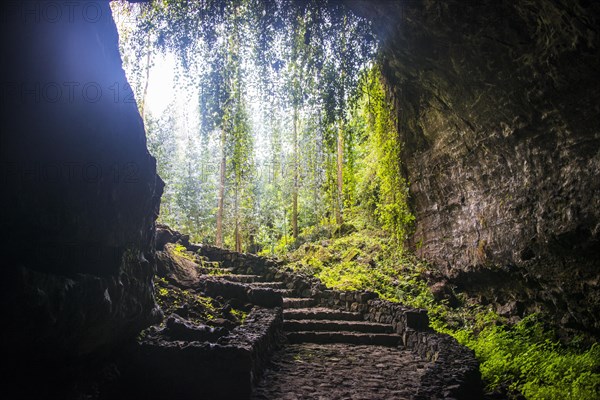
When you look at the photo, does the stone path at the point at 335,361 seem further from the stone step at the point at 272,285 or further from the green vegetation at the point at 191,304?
the green vegetation at the point at 191,304

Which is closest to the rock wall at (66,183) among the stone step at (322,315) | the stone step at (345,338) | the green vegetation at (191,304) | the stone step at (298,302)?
the green vegetation at (191,304)

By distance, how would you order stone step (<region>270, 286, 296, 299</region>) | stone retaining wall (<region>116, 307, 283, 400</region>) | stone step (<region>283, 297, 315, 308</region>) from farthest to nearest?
stone step (<region>270, 286, 296, 299</region>)
stone step (<region>283, 297, 315, 308</region>)
stone retaining wall (<region>116, 307, 283, 400</region>)

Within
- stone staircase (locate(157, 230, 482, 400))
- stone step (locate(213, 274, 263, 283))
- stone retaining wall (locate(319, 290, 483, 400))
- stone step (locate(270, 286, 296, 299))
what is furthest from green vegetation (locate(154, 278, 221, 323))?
stone retaining wall (locate(319, 290, 483, 400))

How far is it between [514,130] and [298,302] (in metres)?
6.60

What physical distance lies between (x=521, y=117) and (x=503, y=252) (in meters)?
2.74

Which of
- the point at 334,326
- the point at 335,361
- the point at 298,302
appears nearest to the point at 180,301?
the point at 335,361

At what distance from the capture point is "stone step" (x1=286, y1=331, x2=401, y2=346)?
8.93m

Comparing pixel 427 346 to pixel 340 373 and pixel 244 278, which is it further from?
pixel 244 278

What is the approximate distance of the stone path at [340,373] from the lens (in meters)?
5.57

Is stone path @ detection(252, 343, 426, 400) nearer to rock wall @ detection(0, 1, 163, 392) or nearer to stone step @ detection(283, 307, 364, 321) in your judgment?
stone step @ detection(283, 307, 364, 321)

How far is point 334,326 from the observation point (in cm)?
965

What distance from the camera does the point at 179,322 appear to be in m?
6.34

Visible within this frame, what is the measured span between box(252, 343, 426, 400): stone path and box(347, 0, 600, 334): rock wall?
266 centimetres

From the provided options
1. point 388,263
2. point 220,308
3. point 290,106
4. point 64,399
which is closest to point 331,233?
point 388,263
